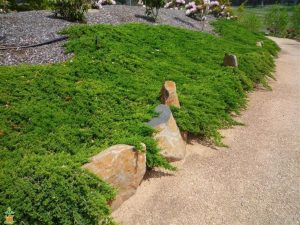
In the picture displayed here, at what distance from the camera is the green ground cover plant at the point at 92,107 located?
14.4ft

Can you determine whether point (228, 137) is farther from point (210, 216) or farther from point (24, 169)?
point (24, 169)

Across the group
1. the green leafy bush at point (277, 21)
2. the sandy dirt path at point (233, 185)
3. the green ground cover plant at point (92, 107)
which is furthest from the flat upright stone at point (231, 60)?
the green leafy bush at point (277, 21)

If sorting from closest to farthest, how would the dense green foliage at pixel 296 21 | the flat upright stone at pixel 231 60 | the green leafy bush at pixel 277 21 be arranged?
the flat upright stone at pixel 231 60
the dense green foliage at pixel 296 21
the green leafy bush at pixel 277 21

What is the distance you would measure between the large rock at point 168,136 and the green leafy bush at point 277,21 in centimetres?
1907

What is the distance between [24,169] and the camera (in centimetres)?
470

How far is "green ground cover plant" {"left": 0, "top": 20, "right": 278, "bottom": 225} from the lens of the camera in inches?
173

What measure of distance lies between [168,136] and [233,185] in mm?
1382


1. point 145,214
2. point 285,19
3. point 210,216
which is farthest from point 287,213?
point 285,19

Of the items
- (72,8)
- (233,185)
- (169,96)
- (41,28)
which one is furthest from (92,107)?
(72,8)

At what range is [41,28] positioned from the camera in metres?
10.3

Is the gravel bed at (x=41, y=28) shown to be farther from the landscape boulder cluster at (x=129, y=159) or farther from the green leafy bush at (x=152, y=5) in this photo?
the landscape boulder cluster at (x=129, y=159)

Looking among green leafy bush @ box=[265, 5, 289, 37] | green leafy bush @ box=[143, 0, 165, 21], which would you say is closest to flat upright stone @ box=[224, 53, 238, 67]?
green leafy bush @ box=[143, 0, 165, 21]

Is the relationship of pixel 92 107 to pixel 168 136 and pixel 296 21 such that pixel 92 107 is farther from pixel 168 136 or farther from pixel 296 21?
pixel 296 21

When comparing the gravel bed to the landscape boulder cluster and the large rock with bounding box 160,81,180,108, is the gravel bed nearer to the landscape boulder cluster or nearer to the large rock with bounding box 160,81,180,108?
the large rock with bounding box 160,81,180,108
